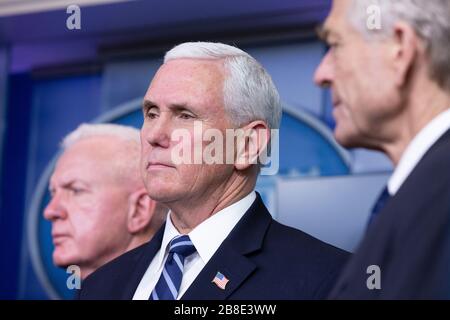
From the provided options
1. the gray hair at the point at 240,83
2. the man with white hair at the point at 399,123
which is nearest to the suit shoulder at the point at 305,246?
the gray hair at the point at 240,83

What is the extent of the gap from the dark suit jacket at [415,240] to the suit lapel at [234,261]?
1.71ft

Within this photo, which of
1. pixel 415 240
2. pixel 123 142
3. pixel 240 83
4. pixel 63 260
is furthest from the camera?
pixel 123 142

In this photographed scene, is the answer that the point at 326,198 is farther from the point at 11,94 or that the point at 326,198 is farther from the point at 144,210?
the point at 11,94

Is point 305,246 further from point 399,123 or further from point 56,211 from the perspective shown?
point 56,211

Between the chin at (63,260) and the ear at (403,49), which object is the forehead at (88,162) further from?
the ear at (403,49)

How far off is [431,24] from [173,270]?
2.62 feet

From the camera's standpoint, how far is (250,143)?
1.97 meters

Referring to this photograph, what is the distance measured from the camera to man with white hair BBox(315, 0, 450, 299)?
3.80 ft

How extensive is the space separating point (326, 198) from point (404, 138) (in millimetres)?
1430

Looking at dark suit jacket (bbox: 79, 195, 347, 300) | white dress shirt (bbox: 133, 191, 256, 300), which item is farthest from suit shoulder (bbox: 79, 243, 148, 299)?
white dress shirt (bbox: 133, 191, 256, 300)

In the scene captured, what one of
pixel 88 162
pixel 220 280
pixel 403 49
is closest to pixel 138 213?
pixel 88 162

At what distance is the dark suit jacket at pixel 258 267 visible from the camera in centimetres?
171

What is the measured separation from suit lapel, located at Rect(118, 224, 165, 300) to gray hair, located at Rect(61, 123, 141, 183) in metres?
0.63
